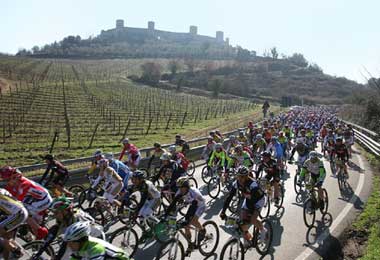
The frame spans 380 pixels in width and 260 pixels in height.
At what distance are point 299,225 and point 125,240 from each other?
563 centimetres

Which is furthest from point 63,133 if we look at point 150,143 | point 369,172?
point 369,172

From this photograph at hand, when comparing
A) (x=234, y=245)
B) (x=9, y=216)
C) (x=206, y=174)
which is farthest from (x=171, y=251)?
(x=206, y=174)

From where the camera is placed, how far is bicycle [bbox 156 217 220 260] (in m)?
8.36

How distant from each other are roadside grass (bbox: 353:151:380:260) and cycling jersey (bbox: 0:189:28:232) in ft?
25.0

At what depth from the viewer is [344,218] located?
12.4m

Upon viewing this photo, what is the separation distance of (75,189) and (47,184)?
1.37 metres

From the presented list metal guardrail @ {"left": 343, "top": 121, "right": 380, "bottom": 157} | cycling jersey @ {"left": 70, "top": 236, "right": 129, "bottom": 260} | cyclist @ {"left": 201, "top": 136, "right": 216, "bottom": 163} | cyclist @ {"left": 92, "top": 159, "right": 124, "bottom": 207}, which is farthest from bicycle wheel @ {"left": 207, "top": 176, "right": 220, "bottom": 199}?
metal guardrail @ {"left": 343, "top": 121, "right": 380, "bottom": 157}

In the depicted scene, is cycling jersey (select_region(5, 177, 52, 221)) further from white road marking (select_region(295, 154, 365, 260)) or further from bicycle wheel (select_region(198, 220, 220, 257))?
white road marking (select_region(295, 154, 365, 260))

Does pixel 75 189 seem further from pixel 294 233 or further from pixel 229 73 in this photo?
pixel 229 73

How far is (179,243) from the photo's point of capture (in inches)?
334

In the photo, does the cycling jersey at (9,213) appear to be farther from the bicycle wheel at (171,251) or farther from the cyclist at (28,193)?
the bicycle wheel at (171,251)

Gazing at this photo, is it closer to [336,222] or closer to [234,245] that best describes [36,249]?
[234,245]

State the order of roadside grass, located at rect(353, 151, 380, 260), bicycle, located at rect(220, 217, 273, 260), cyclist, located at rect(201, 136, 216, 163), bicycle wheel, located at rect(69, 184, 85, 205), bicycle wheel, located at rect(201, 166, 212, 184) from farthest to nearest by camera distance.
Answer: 1. cyclist, located at rect(201, 136, 216, 163)
2. bicycle wheel, located at rect(201, 166, 212, 184)
3. bicycle wheel, located at rect(69, 184, 85, 205)
4. roadside grass, located at rect(353, 151, 380, 260)
5. bicycle, located at rect(220, 217, 273, 260)

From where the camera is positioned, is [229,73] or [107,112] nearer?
[107,112]
